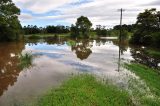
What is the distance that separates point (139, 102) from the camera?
11.4 metres

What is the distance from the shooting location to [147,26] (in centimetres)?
5381

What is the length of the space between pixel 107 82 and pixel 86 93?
324 cm

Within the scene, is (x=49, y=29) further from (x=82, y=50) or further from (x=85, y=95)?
(x=85, y=95)

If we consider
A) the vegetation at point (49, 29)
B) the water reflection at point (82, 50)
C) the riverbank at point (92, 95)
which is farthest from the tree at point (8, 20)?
the vegetation at point (49, 29)

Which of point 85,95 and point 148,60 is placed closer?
point 85,95

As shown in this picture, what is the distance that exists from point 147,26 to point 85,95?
44.4 meters

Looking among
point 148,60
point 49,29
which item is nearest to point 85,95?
point 148,60

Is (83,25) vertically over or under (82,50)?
over

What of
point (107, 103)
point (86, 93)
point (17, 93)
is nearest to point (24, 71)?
point (17, 93)

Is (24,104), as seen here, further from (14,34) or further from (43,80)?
(14,34)

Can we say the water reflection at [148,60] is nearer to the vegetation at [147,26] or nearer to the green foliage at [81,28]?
the vegetation at [147,26]

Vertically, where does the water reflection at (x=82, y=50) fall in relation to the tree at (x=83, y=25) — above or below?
below

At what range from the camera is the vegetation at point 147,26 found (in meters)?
51.8

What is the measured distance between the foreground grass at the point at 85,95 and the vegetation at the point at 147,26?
3802 cm
